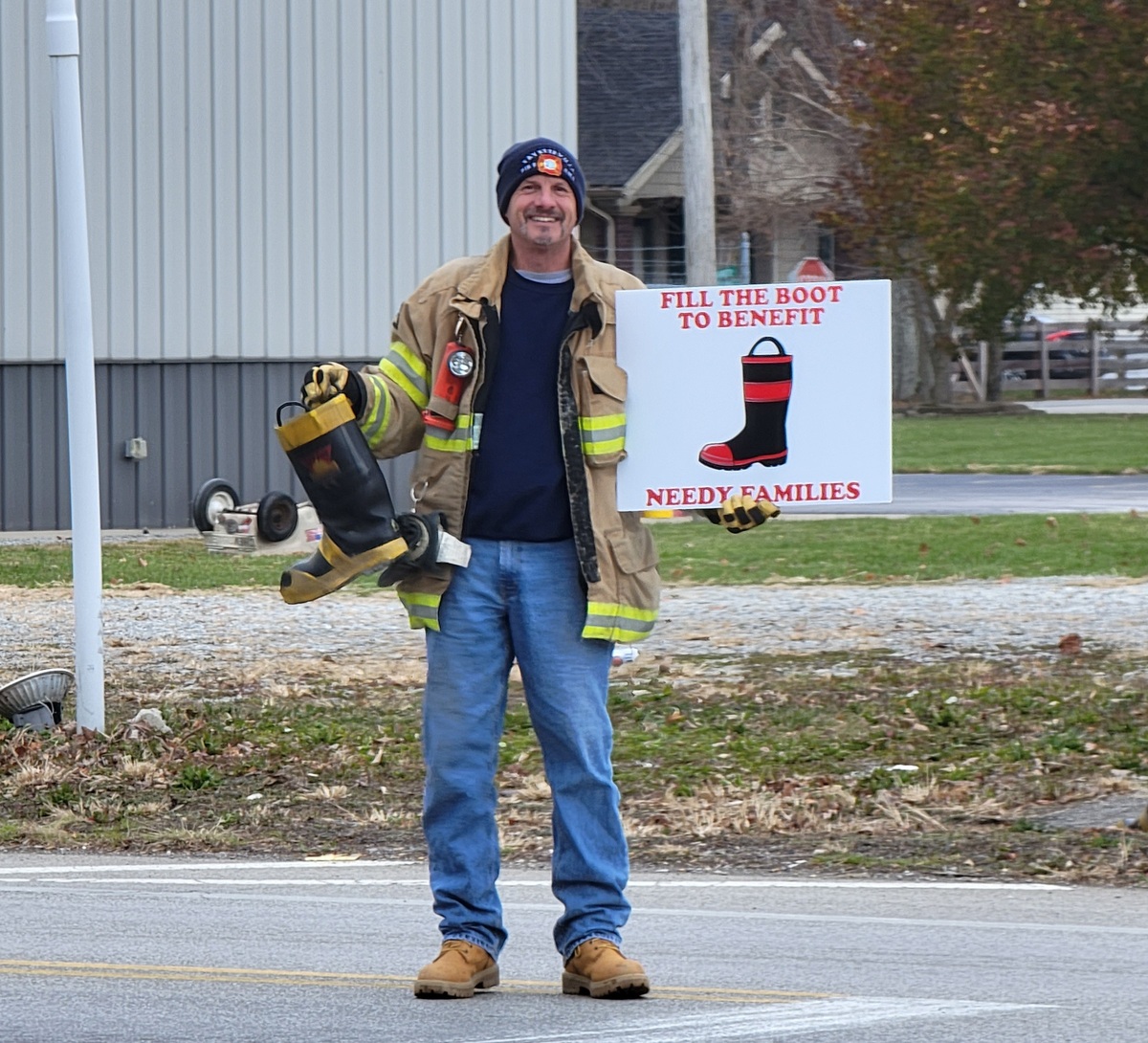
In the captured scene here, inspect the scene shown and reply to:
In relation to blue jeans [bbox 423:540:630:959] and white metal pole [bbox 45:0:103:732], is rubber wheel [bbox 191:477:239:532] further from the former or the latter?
blue jeans [bbox 423:540:630:959]

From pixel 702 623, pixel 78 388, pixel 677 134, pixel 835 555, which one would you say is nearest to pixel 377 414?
pixel 78 388

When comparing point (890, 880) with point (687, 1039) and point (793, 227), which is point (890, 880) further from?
point (793, 227)

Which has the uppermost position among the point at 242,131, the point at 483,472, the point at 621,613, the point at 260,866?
the point at 242,131

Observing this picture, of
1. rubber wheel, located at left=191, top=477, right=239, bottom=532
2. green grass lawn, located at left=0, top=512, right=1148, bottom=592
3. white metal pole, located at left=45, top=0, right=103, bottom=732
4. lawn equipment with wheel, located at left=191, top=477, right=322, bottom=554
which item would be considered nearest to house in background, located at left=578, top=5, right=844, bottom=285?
green grass lawn, located at left=0, top=512, right=1148, bottom=592

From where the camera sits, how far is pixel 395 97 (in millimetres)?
22453

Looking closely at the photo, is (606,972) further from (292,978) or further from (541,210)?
(541,210)

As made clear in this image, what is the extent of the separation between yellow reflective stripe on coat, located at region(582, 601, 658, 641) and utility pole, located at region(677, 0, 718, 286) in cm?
1710

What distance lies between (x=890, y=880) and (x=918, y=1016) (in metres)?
1.93

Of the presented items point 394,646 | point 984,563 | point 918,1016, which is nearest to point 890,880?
point 918,1016

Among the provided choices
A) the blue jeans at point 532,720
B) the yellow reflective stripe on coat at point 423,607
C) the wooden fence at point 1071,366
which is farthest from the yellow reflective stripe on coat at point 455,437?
the wooden fence at point 1071,366

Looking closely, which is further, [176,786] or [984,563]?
[984,563]

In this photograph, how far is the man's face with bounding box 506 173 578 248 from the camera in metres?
5.55

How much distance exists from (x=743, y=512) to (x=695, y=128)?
17523 millimetres

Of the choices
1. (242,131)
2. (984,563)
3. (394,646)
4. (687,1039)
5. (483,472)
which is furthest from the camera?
(242,131)
